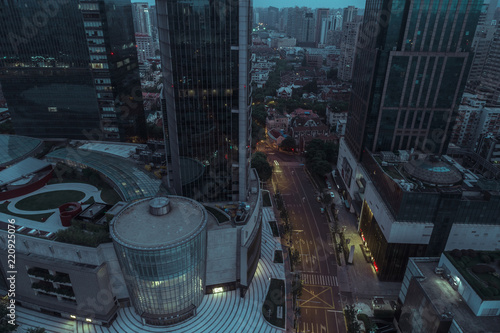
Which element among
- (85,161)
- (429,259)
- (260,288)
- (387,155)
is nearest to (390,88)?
(387,155)

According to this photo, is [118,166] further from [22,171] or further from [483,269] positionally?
[483,269]

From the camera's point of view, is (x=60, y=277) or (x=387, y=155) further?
(x=387, y=155)

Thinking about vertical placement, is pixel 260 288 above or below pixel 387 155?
below

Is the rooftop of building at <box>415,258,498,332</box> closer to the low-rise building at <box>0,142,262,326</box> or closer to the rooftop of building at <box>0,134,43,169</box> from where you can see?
the low-rise building at <box>0,142,262,326</box>

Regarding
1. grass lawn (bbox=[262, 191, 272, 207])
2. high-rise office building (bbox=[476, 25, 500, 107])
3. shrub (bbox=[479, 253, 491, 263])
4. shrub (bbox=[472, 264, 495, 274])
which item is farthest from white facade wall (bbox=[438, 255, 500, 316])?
high-rise office building (bbox=[476, 25, 500, 107])

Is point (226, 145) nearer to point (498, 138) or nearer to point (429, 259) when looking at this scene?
point (429, 259)

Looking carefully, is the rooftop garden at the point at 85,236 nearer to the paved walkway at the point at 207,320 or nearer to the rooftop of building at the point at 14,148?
the paved walkway at the point at 207,320
